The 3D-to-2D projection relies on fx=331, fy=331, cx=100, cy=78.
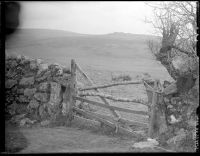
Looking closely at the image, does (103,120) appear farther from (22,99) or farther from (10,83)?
(10,83)

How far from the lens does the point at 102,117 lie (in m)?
9.61

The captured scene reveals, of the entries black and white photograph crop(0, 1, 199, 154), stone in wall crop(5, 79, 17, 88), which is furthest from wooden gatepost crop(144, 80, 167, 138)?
stone in wall crop(5, 79, 17, 88)

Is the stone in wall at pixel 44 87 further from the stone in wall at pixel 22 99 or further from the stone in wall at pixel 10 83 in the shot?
the stone in wall at pixel 10 83

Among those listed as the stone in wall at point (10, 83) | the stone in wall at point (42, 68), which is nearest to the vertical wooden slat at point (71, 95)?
the stone in wall at point (42, 68)

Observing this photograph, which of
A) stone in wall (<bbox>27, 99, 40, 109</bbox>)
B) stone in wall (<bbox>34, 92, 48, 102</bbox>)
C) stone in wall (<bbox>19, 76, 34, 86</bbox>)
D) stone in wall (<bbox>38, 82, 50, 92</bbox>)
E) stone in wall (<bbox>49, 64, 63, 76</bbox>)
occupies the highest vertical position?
stone in wall (<bbox>49, 64, 63, 76</bbox>)

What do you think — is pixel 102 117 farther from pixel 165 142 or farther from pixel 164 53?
pixel 164 53

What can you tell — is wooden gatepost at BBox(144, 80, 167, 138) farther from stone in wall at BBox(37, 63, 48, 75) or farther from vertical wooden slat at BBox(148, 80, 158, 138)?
stone in wall at BBox(37, 63, 48, 75)

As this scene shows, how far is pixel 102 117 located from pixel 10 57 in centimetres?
440

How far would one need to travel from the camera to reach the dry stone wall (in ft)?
35.6

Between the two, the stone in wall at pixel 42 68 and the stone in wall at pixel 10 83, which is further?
the stone in wall at pixel 10 83

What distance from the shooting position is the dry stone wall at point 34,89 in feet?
35.6

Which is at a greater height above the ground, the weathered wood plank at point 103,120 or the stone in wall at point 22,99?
the stone in wall at point 22,99

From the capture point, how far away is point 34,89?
1119 cm

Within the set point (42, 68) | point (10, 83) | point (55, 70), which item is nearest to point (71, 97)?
point (55, 70)
